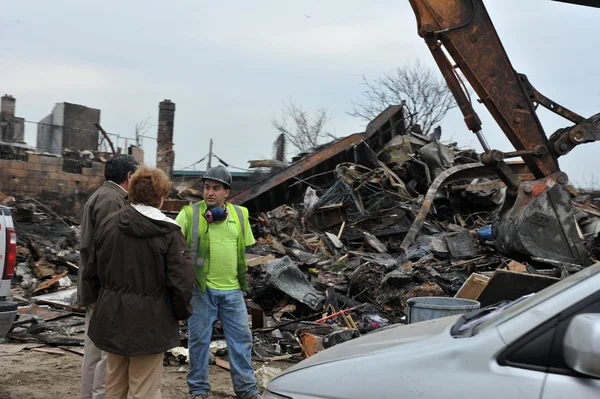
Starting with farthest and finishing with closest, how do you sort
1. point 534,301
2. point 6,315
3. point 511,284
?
point 511,284
point 6,315
point 534,301

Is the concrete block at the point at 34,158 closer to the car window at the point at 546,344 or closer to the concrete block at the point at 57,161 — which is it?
the concrete block at the point at 57,161

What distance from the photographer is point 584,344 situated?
6.19 feet

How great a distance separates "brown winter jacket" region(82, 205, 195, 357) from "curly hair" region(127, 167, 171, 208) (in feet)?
0.29

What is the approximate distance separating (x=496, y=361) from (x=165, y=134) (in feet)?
68.2

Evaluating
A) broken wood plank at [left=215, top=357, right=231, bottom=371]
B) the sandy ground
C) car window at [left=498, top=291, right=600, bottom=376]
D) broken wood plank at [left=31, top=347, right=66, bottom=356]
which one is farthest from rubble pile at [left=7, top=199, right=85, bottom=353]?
car window at [left=498, top=291, right=600, bottom=376]

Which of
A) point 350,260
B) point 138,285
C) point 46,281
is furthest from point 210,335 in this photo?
point 46,281

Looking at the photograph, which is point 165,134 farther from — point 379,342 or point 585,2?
point 379,342

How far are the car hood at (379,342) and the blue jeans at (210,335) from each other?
2.17m

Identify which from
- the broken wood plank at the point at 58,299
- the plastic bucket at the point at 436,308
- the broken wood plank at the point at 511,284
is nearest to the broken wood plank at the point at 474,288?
the broken wood plank at the point at 511,284

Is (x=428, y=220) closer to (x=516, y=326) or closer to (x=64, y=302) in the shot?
(x=64, y=302)

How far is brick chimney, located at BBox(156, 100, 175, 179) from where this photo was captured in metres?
21.7

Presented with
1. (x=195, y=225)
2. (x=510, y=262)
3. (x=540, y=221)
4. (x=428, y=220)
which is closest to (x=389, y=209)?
(x=428, y=220)

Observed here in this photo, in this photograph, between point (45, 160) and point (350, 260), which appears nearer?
point (350, 260)

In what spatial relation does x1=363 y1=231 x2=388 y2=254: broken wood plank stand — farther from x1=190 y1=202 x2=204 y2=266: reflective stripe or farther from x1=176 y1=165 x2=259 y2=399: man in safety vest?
x1=190 y1=202 x2=204 y2=266: reflective stripe
